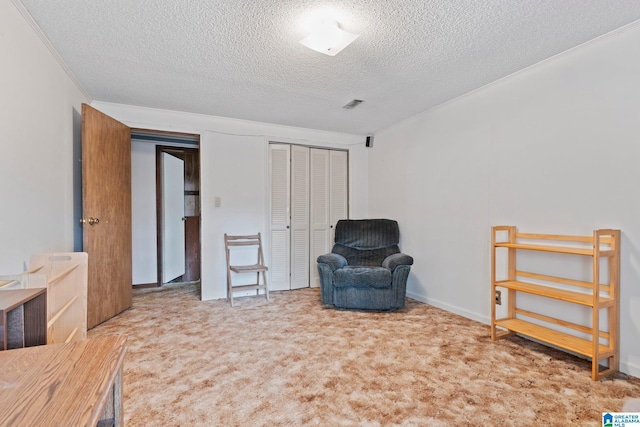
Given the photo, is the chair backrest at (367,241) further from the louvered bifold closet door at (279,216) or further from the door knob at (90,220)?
the door knob at (90,220)

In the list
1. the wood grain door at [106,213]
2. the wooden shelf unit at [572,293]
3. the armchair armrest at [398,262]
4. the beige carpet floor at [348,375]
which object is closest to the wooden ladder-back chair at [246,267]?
the beige carpet floor at [348,375]

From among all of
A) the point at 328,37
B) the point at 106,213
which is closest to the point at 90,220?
the point at 106,213

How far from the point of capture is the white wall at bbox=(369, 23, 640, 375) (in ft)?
6.52

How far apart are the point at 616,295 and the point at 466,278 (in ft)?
3.87

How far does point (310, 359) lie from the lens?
218cm

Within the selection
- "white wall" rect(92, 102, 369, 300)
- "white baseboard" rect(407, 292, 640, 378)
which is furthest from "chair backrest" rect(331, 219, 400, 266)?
"white wall" rect(92, 102, 369, 300)

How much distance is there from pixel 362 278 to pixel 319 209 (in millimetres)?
1443

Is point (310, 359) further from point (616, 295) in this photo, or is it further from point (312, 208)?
point (312, 208)

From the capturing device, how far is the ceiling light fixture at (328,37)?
6.21 feet

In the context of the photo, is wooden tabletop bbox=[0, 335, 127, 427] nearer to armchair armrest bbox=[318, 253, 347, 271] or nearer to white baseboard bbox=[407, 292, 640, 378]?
armchair armrest bbox=[318, 253, 347, 271]

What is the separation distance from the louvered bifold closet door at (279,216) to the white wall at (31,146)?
82.4 inches

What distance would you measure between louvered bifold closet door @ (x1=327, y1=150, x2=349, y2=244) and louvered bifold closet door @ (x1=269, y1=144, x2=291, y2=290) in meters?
0.65

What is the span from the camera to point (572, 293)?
219cm

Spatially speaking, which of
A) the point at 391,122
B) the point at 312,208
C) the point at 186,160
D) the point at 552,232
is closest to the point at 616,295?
the point at 552,232
